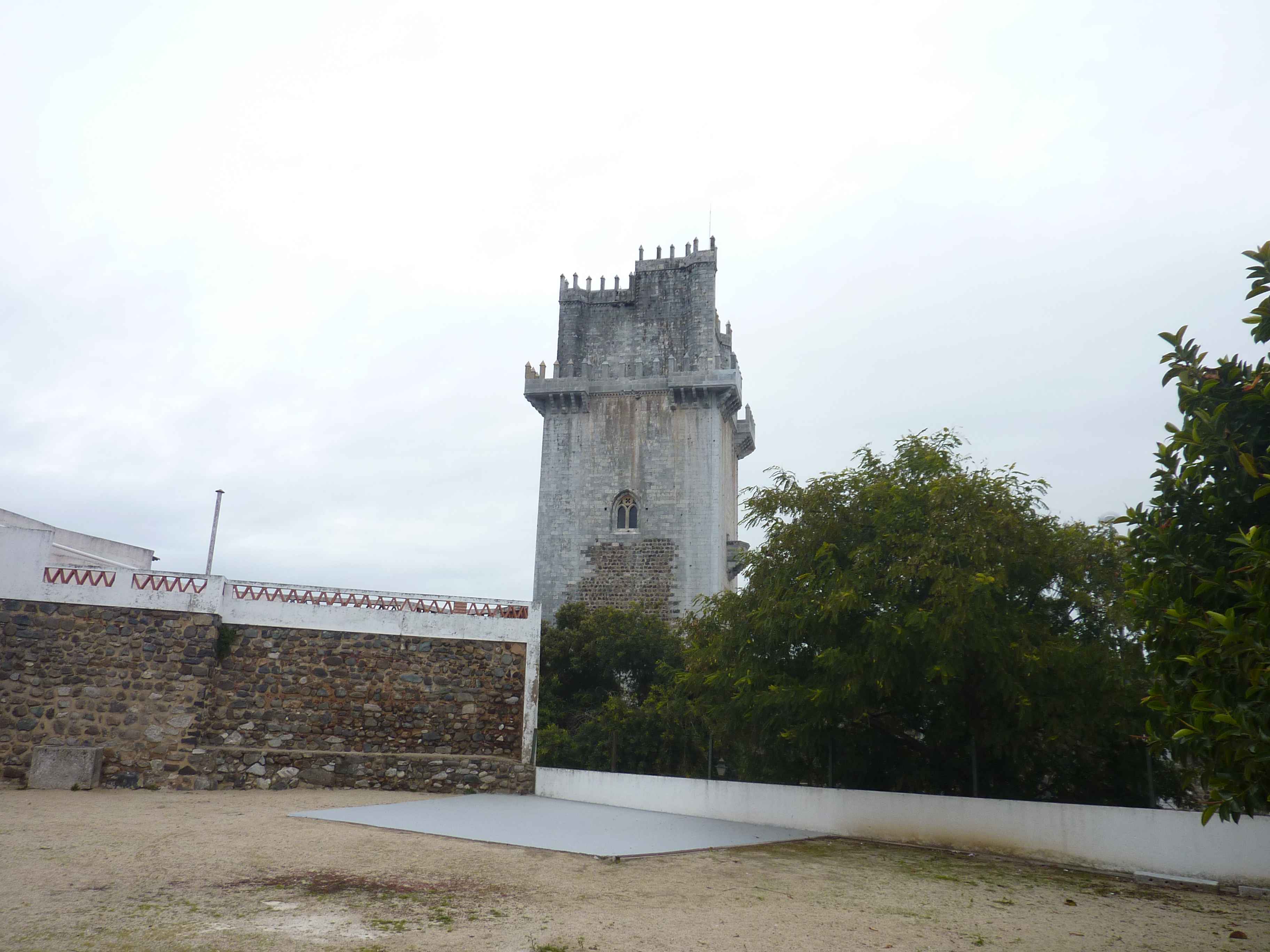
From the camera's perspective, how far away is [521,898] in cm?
618

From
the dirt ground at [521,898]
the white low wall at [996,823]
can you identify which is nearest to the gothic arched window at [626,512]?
the white low wall at [996,823]

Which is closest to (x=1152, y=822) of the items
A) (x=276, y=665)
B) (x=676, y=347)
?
(x=276, y=665)

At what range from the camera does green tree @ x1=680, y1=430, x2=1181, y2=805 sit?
9.02 metres

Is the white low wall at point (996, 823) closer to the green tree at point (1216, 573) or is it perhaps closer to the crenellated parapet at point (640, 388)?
the green tree at point (1216, 573)

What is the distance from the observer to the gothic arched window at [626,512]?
24.5 metres

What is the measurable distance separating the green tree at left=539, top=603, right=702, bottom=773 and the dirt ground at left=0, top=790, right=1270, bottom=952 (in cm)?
503

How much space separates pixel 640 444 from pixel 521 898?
19.0 m

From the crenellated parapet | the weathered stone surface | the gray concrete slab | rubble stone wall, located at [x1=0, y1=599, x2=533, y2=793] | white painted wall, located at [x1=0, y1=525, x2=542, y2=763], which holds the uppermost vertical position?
the crenellated parapet

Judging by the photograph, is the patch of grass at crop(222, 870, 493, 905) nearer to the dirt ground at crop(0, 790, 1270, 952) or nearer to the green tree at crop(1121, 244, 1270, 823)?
the dirt ground at crop(0, 790, 1270, 952)

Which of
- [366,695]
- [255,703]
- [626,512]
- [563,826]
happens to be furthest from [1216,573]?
[626,512]

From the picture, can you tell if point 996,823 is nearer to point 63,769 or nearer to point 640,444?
point 63,769

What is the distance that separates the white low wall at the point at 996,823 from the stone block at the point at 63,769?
726 centimetres

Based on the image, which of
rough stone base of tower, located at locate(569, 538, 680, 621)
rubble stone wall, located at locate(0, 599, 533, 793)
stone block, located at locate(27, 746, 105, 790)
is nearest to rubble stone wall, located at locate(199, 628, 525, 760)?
rubble stone wall, located at locate(0, 599, 533, 793)

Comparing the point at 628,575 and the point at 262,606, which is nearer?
the point at 262,606
